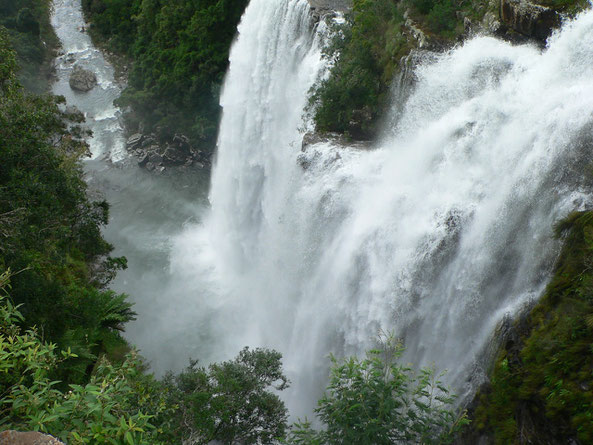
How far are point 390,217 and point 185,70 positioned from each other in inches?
794

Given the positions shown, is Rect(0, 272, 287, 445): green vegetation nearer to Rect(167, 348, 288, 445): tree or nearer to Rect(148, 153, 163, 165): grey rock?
Rect(167, 348, 288, 445): tree

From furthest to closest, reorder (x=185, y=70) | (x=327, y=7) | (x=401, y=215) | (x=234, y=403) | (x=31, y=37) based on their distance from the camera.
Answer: (x=31, y=37) → (x=185, y=70) → (x=327, y=7) → (x=401, y=215) → (x=234, y=403)

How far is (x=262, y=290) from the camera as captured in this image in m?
16.5

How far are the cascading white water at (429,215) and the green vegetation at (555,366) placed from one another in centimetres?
47

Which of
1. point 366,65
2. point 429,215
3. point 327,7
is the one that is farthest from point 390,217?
point 327,7

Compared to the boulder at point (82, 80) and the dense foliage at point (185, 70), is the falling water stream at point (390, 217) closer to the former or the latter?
the dense foliage at point (185, 70)

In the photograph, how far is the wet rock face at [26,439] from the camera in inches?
142

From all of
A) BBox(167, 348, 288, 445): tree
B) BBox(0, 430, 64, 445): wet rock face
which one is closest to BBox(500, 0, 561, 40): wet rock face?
BBox(167, 348, 288, 445): tree

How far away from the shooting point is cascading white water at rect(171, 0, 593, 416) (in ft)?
29.0

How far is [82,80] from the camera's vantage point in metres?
32.9

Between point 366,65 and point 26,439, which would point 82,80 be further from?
point 26,439

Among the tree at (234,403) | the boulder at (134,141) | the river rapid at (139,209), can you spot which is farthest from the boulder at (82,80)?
the tree at (234,403)

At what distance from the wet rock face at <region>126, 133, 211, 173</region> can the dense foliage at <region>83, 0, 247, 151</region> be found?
0.49 metres

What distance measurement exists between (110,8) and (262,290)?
30.8 m
